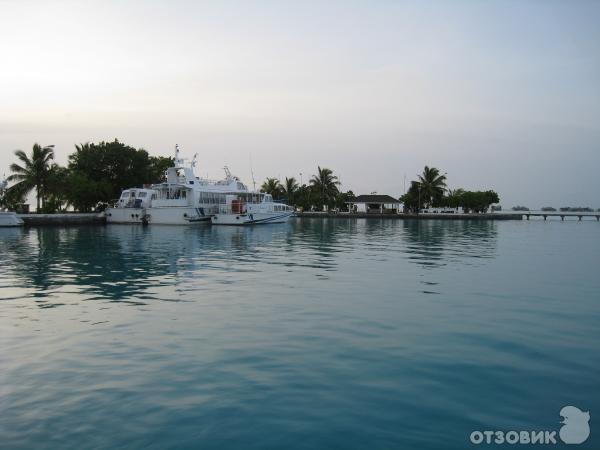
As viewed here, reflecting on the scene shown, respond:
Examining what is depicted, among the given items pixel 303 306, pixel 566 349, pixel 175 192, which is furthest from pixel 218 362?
pixel 175 192

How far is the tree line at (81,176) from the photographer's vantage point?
59.2 m

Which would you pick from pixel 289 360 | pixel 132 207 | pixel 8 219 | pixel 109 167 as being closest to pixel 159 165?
pixel 109 167

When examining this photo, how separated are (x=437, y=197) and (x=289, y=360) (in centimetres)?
10025

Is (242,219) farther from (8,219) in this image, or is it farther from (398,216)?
(398,216)

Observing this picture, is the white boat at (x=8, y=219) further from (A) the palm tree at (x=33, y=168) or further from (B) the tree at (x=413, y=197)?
(B) the tree at (x=413, y=197)

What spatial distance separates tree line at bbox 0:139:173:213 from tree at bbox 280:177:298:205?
110 feet

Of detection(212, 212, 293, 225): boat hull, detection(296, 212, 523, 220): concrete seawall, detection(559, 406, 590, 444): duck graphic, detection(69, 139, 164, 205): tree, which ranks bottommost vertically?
detection(559, 406, 590, 444): duck graphic

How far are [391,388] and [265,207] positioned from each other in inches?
2332

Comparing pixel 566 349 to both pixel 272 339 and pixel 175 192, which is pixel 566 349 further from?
pixel 175 192

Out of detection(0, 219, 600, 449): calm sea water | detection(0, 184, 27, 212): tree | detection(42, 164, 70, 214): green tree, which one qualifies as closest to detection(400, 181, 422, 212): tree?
detection(42, 164, 70, 214): green tree

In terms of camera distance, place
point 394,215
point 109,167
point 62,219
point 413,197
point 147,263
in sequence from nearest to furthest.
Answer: point 147,263 < point 62,219 < point 109,167 < point 394,215 < point 413,197

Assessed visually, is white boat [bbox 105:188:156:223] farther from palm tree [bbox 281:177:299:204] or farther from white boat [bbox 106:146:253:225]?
palm tree [bbox 281:177:299:204]

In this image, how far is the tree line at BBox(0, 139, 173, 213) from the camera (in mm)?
59250

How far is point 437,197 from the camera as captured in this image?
105 m
